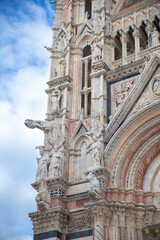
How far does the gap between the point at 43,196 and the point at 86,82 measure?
6.85 m

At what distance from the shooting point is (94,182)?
1647 cm

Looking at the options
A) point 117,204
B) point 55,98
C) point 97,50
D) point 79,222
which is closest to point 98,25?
point 97,50

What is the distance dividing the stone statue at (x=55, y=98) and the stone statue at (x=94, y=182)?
4.72 metres

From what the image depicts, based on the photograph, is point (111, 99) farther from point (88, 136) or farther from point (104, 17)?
point (104, 17)

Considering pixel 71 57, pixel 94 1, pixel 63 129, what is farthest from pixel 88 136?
pixel 94 1

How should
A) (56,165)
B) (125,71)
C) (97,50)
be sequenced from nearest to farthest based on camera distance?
1. (56,165)
2. (125,71)
3. (97,50)

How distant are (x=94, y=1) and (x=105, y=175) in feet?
37.8

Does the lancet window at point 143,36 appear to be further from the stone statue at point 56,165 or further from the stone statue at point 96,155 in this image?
the stone statue at point 56,165

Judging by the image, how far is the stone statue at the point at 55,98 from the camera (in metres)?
20.3

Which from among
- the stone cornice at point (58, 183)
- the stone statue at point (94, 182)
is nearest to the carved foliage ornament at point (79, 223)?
the stone statue at point (94, 182)

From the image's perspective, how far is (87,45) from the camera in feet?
74.9

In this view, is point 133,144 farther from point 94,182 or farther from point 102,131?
point 94,182

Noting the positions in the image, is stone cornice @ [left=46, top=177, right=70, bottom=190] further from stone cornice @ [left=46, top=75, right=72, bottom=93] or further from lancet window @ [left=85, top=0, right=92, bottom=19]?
lancet window @ [left=85, top=0, right=92, bottom=19]

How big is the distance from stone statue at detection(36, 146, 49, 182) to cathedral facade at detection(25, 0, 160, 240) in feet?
0.14
